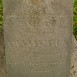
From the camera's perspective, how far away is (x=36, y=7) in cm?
402

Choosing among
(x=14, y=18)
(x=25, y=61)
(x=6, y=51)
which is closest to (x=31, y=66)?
(x=25, y=61)

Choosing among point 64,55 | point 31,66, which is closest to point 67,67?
point 64,55

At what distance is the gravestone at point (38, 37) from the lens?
4.03 m

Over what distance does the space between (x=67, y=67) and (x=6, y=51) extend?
80 cm

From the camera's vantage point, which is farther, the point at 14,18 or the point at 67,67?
the point at 67,67

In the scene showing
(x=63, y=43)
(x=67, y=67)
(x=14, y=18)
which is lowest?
(x=67, y=67)

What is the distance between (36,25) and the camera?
409cm

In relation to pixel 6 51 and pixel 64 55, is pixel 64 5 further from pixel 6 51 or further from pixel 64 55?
pixel 6 51

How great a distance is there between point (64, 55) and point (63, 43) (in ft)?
0.54

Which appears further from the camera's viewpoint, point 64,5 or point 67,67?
point 67,67

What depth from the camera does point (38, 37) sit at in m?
4.14

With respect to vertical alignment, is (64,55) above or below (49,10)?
below

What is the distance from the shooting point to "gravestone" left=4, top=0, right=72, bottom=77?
4.03 metres

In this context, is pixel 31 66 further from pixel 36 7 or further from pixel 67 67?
pixel 36 7
